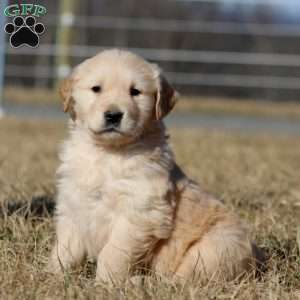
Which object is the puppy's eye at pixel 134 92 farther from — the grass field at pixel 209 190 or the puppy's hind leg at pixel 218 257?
the grass field at pixel 209 190

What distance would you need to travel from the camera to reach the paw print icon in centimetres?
374

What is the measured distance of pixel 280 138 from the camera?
421 inches

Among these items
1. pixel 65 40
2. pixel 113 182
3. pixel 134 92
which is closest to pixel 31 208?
pixel 113 182

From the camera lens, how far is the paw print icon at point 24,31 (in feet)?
12.3

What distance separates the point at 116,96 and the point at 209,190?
214 centimetres

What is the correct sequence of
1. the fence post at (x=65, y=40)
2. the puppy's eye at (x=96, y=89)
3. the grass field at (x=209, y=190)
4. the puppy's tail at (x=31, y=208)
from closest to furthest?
the grass field at (x=209, y=190), the puppy's eye at (x=96, y=89), the puppy's tail at (x=31, y=208), the fence post at (x=65, y=40)

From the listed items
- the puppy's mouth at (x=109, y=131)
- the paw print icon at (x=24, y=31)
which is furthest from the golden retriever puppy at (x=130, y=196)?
the paw print icon at (x=24, y=31)

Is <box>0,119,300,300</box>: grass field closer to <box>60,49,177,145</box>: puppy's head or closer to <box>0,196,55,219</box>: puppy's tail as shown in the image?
<box>0,196,55,219</box>: puppy's tail

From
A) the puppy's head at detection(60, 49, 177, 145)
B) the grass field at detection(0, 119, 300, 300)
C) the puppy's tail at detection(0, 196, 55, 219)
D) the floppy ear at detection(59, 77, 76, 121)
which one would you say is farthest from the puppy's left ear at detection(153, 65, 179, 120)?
the puppy's tail at detection(0, 196, 55, 219)

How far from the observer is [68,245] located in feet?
11.0

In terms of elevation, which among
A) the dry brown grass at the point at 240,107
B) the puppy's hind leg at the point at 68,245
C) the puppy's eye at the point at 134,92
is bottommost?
the dry brown grass at the point at 240,107

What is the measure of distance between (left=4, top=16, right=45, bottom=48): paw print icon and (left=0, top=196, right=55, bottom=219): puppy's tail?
835 millimetres

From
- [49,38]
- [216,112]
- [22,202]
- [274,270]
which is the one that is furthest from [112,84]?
[49,38]

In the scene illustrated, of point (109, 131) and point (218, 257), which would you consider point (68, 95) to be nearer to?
point (109, 131)
